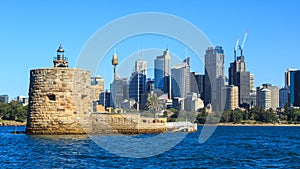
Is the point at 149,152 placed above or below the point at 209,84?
below

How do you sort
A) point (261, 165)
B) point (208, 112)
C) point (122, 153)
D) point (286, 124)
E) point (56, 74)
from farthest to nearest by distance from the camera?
point (286, 124) → point (208, 112) → point (56, 74) → point (122, 153) → point (261, 165)

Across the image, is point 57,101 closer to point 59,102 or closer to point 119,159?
point 59,102

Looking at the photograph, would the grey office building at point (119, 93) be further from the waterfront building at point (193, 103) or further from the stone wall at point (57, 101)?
the stone wall at point (57, 101)

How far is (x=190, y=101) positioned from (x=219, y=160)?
122 meters

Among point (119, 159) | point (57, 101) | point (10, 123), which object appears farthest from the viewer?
point (10, 123)

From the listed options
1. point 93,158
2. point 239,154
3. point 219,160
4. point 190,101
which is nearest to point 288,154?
point 239,154

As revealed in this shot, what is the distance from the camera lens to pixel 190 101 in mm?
150875

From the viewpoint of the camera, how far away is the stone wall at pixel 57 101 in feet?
146

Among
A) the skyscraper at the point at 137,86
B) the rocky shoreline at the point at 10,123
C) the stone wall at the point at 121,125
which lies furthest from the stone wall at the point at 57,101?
the skyscraper at the point at 137,86

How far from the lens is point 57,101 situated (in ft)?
147

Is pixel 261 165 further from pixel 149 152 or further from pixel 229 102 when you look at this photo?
pixel 229 102

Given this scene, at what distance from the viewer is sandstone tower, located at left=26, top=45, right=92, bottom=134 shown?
4456cm

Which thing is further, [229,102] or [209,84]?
[229,102]

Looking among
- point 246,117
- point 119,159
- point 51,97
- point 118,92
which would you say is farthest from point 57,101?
point 246,117
